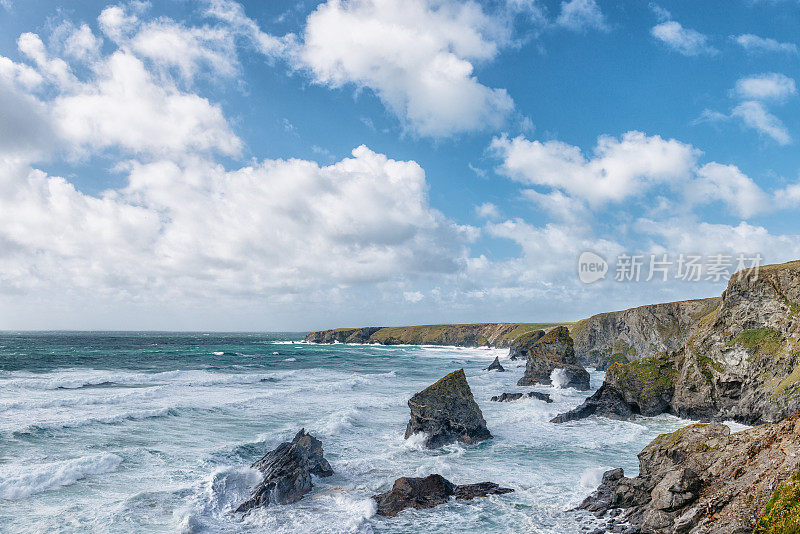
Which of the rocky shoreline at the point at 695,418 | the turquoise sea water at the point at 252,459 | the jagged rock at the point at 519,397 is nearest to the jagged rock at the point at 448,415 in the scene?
the rocky shoreline at the point at 695,418

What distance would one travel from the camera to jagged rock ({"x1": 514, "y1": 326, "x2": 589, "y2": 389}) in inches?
2327

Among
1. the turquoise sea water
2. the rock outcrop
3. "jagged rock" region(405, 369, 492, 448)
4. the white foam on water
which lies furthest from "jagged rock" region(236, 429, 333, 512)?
the rock outcrop

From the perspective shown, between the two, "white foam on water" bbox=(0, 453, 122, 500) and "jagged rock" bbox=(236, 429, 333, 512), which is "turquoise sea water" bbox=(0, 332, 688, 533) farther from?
"jagged rock" bbox=(236, 429, 333, 512)

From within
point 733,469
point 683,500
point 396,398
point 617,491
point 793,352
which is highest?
point 793,352

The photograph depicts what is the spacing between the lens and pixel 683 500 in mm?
→ 14391

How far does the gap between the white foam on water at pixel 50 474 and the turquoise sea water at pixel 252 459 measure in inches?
3.2

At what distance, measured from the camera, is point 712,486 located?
46.9 ft

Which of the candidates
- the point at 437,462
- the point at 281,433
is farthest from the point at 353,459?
the point at 281,433

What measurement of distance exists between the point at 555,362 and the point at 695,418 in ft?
82.4

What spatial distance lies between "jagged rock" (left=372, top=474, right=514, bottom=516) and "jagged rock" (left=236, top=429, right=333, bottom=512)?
12.5 feet

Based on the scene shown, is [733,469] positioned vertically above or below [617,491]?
above

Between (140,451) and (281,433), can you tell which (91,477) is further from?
(281,433)

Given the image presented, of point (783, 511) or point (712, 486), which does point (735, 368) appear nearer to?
point (712, 486)

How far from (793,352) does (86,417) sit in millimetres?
55864
